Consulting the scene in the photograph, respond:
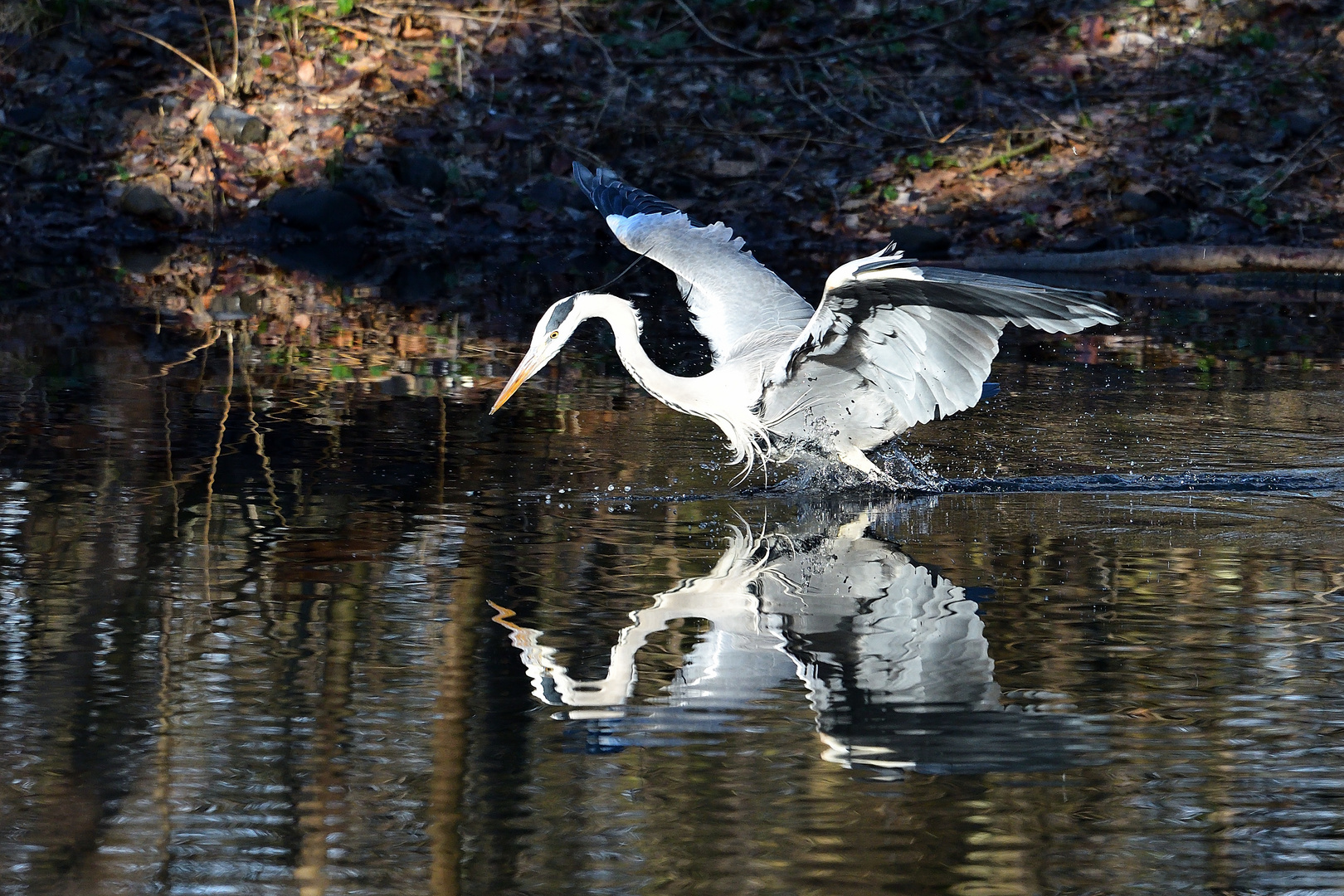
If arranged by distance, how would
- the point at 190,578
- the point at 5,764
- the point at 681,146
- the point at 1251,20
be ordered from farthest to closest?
1. the point at 1251,20
2. the point at 681,146
3. the point at 190,578
4. the point at 5,764

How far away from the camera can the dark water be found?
11.5ft

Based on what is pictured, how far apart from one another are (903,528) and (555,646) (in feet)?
6.74

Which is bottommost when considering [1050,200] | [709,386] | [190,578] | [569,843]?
[569,843]

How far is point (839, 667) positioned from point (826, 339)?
2337 millimetres

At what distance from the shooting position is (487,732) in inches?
163

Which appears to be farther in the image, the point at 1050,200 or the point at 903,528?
the point at 1050,200

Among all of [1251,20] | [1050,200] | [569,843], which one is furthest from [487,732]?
[1251,20]

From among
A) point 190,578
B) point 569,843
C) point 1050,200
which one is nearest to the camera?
point 569,843

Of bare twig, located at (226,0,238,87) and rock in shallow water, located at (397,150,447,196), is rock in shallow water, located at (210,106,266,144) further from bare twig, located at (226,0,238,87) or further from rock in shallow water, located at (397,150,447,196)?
rock in shallow water, located at (397,150,447,196)

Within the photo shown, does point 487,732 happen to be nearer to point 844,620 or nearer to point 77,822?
point 77,822

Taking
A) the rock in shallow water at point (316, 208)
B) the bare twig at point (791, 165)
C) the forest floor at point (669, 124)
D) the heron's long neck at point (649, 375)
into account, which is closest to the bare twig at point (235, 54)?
the forest floor at point (669, 124)

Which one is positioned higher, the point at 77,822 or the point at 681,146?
the point at 681,146

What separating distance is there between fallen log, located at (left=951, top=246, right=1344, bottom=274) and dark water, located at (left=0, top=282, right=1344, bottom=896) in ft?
18.9

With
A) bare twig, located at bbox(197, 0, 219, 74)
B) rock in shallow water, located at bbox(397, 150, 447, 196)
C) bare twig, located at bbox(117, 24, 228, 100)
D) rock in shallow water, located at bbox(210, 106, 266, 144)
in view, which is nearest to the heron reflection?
rock in shallow water, located at bbox(397, 150, 447, 196)
